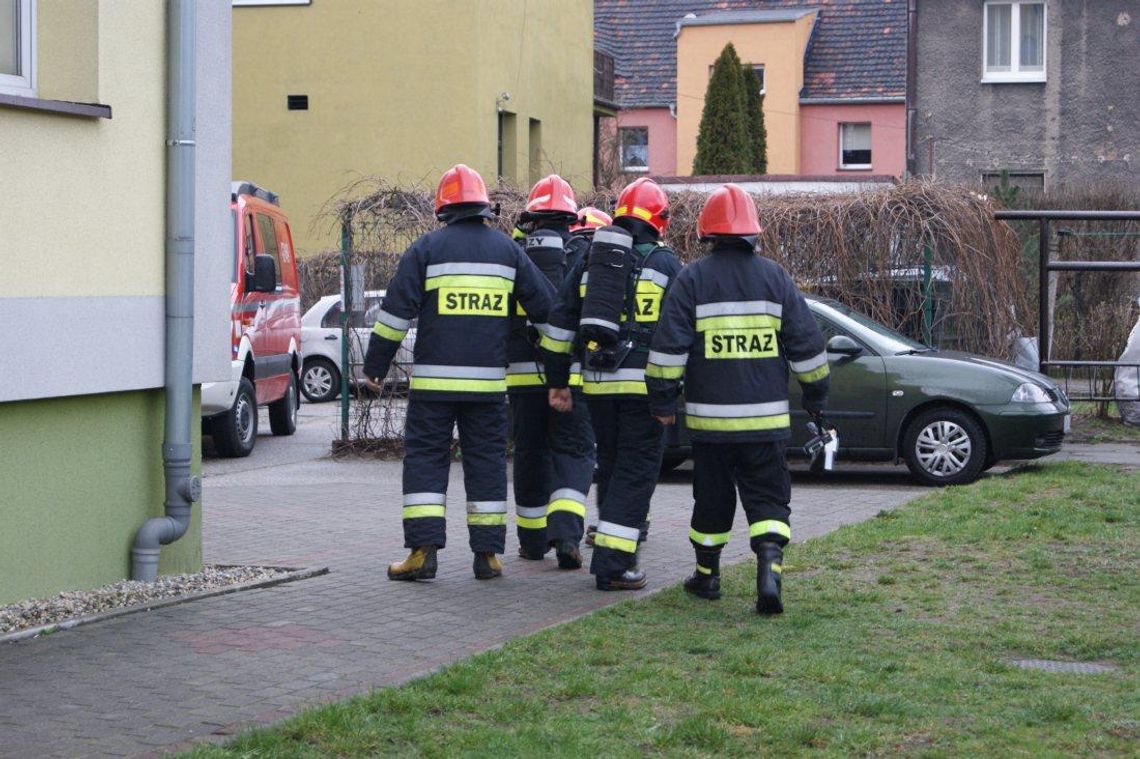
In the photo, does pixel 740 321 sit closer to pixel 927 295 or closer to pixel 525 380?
pixel 525 380

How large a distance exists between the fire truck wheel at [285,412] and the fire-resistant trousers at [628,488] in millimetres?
10235

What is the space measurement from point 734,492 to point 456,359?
5.11ft

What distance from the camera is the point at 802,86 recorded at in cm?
4422

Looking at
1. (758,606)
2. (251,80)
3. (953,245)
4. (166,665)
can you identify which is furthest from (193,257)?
(251,80)

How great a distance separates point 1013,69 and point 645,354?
2745cm

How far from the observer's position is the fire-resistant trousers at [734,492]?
7605 mm

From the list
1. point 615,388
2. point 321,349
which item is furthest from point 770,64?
point 615,388

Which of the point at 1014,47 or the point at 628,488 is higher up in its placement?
the point at 1014,47

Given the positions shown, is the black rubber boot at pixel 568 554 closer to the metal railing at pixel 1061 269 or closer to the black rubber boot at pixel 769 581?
the black rubber boot at pixel 769 581

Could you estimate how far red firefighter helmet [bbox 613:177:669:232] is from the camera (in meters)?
8.32

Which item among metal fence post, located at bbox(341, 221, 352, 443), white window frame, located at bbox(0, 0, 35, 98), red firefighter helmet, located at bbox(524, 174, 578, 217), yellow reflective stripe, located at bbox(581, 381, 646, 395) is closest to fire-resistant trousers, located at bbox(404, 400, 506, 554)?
yellow reflective stripe, located at bbox(581, 381, 646, 395)

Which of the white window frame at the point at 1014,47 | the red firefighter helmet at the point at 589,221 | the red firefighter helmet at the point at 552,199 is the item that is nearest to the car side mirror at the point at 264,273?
the red firefighter helmet at the point at 589,221

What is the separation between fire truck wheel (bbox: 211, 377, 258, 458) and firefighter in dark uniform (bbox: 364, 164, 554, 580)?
7.45m

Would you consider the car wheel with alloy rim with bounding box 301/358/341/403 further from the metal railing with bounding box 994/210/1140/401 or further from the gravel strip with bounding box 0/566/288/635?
the gravel strip with bounding box 0/566/288/635
